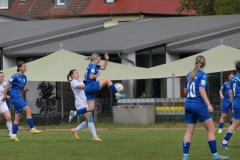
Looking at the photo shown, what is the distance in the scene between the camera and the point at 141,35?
112ft

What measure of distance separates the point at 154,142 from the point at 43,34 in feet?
61.8

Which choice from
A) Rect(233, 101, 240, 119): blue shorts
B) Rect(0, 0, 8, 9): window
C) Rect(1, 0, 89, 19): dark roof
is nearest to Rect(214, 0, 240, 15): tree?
Rect(1, 0, 89, 19): dark roof

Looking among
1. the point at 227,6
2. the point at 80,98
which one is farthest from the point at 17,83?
the point at 227,6

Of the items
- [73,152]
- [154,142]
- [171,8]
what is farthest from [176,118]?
[171,8]

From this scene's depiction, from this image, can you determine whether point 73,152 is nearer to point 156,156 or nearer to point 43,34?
point 156,156

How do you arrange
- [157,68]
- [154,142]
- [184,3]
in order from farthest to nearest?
[184,3], [157,68], [154,142]

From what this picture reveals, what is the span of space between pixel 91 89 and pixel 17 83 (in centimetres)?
206

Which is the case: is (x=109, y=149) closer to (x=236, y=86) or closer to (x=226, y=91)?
(x=236, y=86)

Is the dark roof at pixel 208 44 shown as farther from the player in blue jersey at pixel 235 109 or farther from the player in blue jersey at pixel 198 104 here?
the player in blue jersey at pixel 198 104

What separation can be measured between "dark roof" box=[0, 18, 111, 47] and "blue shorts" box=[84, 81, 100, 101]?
1742 cm

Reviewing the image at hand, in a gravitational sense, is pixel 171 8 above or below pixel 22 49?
above

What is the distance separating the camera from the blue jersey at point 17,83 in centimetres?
1739

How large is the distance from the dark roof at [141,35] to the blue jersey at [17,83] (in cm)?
1376

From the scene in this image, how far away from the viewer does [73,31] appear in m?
36.2
